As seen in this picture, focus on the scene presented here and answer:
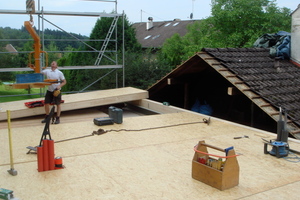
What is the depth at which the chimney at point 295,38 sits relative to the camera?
1005 centimetres

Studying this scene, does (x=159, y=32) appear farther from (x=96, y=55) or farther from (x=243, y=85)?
(x=243, y=85)

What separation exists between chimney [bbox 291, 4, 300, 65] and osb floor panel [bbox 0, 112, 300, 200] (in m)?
3.82

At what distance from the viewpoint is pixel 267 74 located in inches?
356

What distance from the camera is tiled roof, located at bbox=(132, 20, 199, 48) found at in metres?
40.0

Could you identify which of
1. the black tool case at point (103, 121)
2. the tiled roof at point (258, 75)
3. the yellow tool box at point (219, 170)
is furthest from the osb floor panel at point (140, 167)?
the tiled roof at point (258, 75)

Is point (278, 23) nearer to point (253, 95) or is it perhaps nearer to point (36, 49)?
point (253, 95)

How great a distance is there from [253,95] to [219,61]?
1748mm

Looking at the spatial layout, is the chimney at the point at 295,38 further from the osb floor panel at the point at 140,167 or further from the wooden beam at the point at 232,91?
the osb floor panel at the point at 140,167

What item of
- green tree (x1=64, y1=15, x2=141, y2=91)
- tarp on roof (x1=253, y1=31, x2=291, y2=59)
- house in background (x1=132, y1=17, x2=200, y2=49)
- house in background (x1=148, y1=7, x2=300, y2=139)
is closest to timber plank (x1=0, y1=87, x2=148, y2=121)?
house in background (x1=148, y1=7, x2=300, y2=139)

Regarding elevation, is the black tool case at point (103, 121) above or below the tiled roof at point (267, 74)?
below

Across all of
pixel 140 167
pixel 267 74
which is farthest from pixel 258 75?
pixel 140 167

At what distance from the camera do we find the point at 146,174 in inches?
197

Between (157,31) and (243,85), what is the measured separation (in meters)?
36.3

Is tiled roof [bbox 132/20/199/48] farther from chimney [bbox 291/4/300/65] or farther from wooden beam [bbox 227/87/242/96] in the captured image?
wooden beam [bbox 227/87/242/96]
